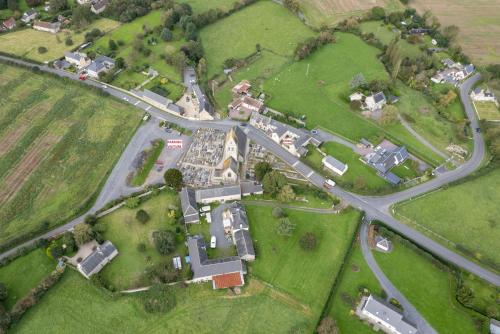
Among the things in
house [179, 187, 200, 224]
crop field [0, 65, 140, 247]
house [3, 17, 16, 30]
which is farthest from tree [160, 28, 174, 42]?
house [179, 187, 200, 224]

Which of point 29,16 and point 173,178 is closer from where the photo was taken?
point 173,178

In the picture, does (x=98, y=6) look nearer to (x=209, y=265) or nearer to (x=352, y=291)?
(x=209, y=265)

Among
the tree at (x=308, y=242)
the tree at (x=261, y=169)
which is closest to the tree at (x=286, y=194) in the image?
the tree at (x=261, y=169)

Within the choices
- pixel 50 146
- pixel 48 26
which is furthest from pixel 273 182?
pixel 48 26

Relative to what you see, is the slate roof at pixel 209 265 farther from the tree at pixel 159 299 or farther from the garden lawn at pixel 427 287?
the garden lawn at pixel 427 287

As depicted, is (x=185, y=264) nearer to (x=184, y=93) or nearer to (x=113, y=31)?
(x=184, y=93)

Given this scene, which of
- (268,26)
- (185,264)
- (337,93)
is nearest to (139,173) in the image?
(185,264)
